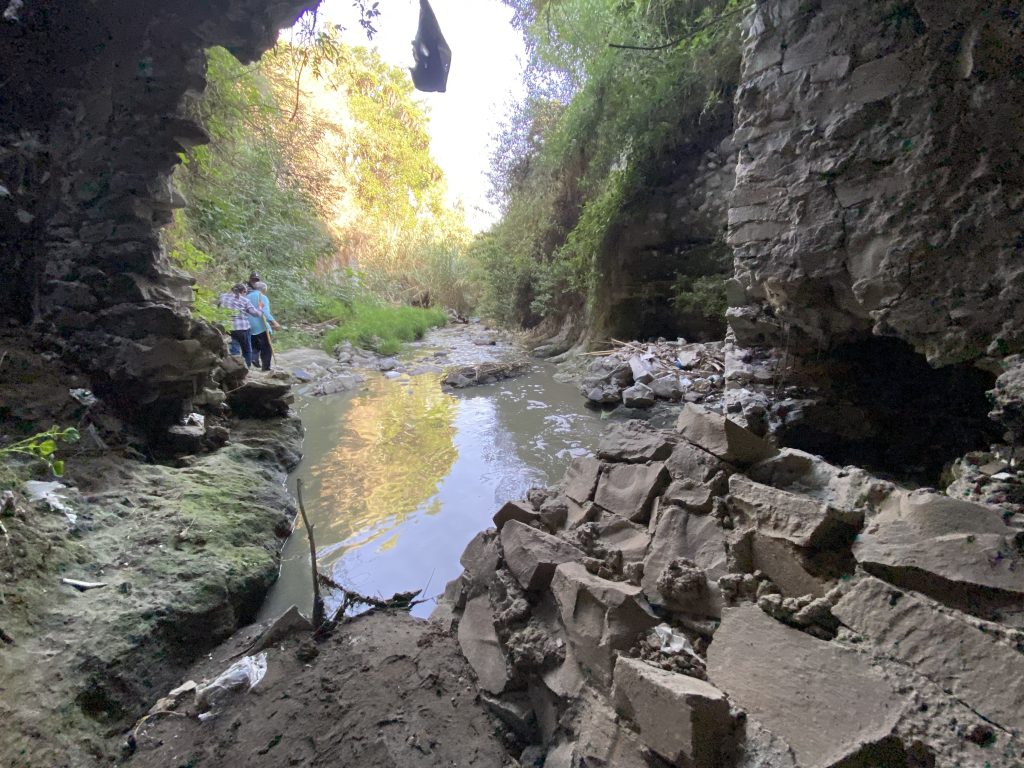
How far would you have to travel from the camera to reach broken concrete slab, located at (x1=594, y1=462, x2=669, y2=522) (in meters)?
2.25

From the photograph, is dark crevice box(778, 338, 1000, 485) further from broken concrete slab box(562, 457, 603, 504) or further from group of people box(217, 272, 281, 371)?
group of people box(217, 272, 281, 371)

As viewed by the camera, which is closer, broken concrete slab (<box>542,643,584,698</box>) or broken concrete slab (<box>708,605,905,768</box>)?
broken concrete slab (<box>708,605,905,768</box>)

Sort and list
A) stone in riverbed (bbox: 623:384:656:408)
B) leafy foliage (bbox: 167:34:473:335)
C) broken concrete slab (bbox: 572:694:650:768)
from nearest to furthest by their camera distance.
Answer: broken concrete slab (bbox: 572:694:650:768) < stone in riverbed (bbox: 623:384:656:408) < leafy foliage (bbox: 167:34:473:335)

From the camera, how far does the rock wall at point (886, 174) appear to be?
1.77 metres

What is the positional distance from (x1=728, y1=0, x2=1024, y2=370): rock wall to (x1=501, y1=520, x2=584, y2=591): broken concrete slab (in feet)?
5.61

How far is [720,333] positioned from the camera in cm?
685

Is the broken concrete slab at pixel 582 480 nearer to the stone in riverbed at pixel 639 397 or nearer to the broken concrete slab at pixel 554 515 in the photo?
the broken concrete slab at pixel 554 515

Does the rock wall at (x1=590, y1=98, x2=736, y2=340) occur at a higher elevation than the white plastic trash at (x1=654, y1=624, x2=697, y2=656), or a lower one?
higher

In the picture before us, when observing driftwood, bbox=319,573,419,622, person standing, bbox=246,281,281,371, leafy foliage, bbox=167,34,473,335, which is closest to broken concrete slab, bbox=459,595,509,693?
driftwood, bbox=319,573,419,622

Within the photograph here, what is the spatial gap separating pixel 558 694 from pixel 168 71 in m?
4.51

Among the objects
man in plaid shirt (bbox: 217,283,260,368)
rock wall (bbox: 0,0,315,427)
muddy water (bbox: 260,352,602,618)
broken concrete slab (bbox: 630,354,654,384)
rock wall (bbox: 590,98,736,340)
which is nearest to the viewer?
muddy water (bbox: 260,352,602,618)

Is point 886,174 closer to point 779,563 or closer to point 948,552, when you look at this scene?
point 948,552

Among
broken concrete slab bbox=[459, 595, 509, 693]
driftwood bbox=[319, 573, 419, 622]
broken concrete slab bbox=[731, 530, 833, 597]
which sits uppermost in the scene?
broken concrete slab bbox=[731, 530, 833, 597]

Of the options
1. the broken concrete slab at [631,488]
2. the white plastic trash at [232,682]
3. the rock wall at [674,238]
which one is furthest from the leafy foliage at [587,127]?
the white plastic trash at [232,682]
